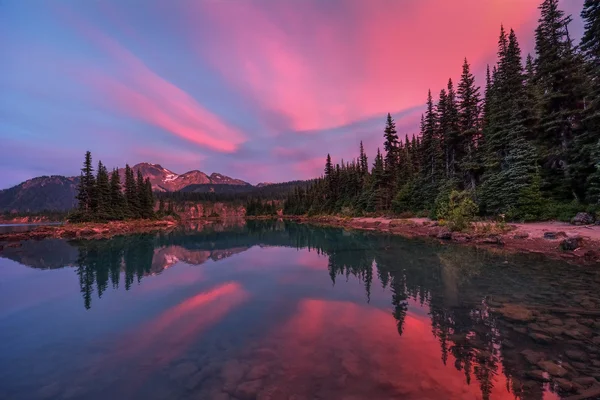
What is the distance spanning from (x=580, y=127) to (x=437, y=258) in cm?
2042

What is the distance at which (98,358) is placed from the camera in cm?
750

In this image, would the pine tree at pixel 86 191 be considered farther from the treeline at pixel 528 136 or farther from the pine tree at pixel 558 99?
the pine tree at pixel 558 99

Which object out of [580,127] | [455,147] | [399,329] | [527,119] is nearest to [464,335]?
[399,329]

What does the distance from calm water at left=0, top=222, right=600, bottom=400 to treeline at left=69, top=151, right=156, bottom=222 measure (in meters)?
56.9

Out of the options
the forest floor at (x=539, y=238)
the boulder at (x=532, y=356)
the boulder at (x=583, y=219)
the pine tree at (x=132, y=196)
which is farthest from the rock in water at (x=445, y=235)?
the pine tree at (x=132, y=196)

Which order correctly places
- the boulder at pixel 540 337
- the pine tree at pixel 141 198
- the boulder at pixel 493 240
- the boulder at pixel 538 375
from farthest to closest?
the pine tree at pixel 141 198 → the boulder at pixel 493 240 → the boulder at pixel 540 337 → the boulder at pixel 538 375

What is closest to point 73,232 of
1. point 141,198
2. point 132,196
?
point 132,196

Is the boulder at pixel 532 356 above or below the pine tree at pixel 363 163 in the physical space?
below

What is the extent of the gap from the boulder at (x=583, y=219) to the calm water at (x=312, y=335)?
8.76m

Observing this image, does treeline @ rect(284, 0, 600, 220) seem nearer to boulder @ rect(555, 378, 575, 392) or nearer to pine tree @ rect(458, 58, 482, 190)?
pine tree @ rect(458, 58, 482, 190)

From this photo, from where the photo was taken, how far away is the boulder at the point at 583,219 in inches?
838

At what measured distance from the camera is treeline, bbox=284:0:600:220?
79.0 feet

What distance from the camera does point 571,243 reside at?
17.8 m

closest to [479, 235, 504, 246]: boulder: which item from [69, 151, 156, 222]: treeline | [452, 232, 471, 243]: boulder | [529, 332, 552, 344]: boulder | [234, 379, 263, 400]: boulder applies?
[452, 232, 471, 243]: boulder
